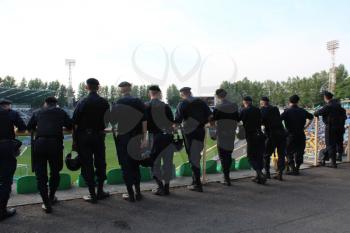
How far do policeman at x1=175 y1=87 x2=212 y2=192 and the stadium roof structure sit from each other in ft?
159

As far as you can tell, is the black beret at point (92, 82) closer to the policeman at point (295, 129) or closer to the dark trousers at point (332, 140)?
the policeman at point (295, 129)

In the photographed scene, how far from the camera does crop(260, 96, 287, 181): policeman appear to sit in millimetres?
6992

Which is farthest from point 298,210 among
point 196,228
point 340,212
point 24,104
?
point 24,104

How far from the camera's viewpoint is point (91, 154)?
5223mm

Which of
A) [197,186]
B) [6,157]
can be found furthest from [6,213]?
[197,186]

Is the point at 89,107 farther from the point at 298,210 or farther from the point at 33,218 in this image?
the point at 298,210

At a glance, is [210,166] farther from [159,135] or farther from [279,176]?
[159,135]

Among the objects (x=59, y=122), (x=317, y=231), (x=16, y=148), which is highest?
(x=59, y=122)

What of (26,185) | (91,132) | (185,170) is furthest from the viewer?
(185,170)

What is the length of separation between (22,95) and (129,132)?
186 feet

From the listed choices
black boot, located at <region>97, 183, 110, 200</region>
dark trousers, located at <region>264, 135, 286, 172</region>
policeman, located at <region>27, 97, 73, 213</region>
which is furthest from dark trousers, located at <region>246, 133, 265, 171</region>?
policeman, located at <region>27, 97, 73, 213</region>

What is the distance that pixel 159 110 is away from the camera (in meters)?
5.75

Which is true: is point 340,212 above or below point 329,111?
below

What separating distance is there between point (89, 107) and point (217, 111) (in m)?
2.48
